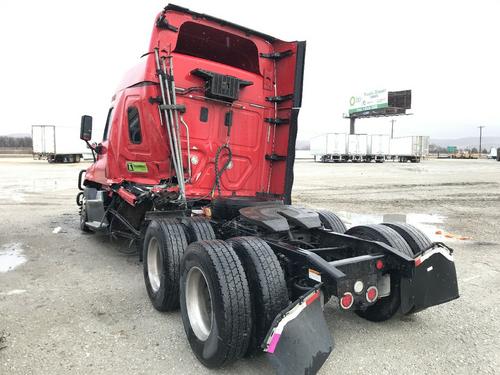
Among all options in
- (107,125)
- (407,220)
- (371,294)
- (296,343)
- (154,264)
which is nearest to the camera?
(296,343)

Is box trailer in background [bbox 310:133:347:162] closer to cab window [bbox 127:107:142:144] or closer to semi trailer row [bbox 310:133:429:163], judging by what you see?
semi trailer row [bbox 310:133:429:163]

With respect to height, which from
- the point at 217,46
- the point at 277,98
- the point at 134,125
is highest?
the point at 217,46

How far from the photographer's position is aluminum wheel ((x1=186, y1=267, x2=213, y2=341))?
3.28 meters

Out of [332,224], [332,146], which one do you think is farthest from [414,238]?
[332,146]

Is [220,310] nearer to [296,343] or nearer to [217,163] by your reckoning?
[296,343]

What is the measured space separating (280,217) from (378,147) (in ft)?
161

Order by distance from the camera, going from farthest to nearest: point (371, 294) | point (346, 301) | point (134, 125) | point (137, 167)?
point (137, 167), point (134, 125), point (371, 294), point (346, 301)

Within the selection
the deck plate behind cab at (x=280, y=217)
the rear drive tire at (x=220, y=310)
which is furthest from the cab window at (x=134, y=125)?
the rear drive tire at (x=220, y=310)

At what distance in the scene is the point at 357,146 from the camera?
4834 centimetres

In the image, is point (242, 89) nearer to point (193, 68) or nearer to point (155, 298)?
point (193, 68)

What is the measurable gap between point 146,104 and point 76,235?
13.0ft

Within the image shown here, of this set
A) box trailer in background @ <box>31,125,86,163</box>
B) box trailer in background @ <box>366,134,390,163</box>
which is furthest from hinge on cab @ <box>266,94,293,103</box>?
box trailer in background @ <box>366,134,390,163</box>

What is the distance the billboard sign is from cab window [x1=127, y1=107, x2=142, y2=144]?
77.8m

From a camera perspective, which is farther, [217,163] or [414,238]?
[217,163]
